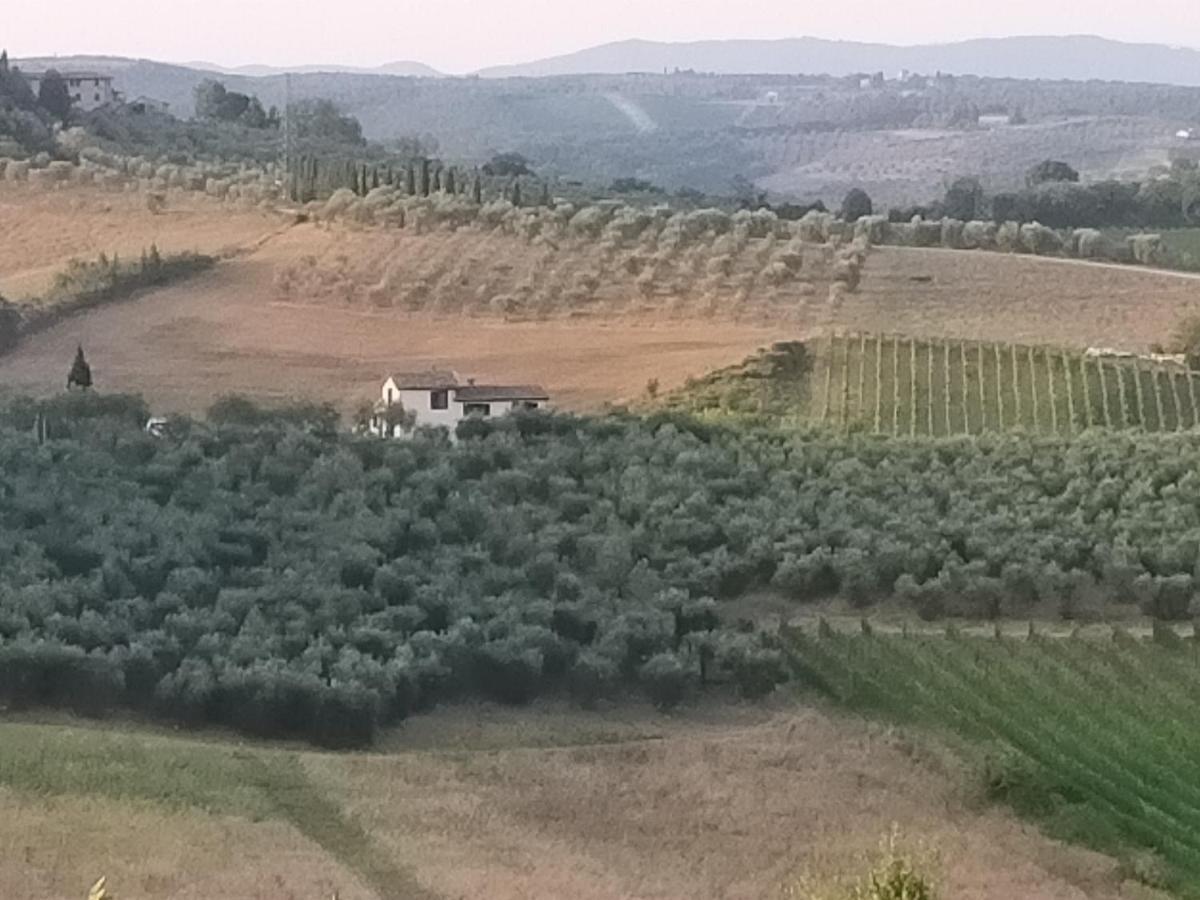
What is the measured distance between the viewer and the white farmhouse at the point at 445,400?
33.3 meters

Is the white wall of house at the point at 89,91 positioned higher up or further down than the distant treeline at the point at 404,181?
higher up

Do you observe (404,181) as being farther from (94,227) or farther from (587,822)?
(587,822)

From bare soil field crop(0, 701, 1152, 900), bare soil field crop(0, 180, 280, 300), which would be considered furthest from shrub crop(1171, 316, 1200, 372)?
bare soil field crop(0, 180, 280, 300)

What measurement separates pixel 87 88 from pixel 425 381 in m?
53.6

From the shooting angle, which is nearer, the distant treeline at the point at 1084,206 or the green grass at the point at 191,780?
the green grass at the point at 191,780

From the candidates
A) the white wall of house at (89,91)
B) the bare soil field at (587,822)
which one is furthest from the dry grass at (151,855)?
the white wall of house at (89,91)

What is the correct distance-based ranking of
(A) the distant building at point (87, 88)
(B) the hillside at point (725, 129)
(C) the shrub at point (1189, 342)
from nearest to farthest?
1. (C) the shrub at point (1189, 342)
2. (A) the distant building at point (87, 88)
3. (B) the hillside at point (725, 129)

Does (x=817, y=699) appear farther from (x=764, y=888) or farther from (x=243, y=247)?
(x=243, y=247)

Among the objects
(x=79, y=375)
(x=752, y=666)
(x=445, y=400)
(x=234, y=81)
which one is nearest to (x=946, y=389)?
(x=445, y=400)

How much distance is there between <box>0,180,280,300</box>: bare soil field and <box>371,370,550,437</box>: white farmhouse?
15.5 metres

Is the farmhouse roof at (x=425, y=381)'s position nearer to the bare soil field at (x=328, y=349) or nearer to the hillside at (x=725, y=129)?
the bare soil field at (x=328, y=349)

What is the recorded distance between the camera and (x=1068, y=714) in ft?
71.5

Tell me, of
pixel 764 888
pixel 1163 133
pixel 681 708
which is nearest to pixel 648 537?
pixel 681 708

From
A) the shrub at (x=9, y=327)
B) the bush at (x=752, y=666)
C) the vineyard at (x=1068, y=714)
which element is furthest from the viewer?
the shrub at (x=9, y=327)
